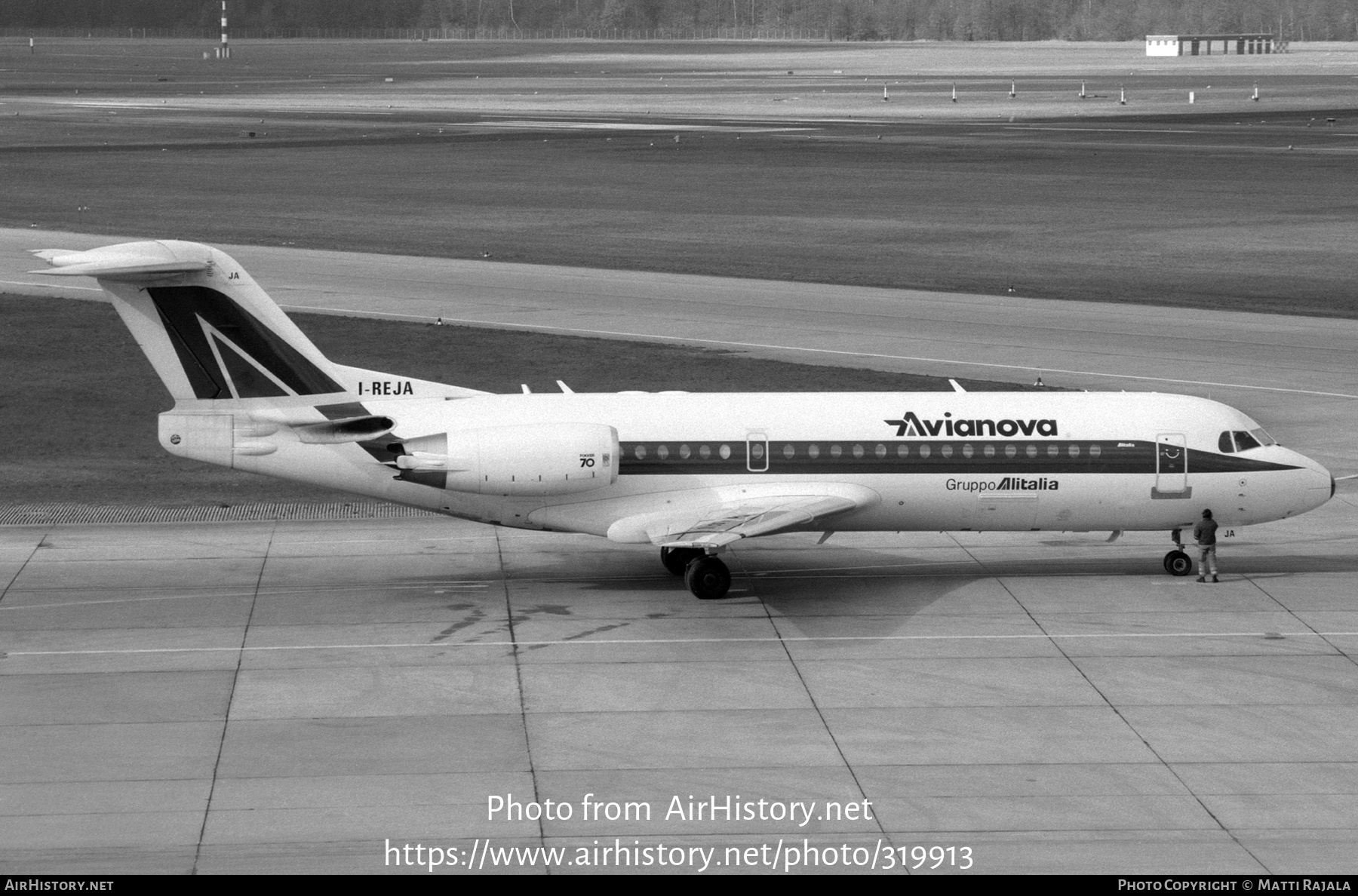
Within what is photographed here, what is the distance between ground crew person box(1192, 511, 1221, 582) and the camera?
30.8m

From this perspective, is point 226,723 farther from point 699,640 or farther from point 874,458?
point 874,458

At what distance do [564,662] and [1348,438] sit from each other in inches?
923

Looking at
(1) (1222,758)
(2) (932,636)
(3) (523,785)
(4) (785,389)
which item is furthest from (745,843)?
(4) (785,389)

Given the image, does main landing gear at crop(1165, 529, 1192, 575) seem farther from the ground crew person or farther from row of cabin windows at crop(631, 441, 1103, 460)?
row of cabin windows at crop(631, 441, 1103, 460)

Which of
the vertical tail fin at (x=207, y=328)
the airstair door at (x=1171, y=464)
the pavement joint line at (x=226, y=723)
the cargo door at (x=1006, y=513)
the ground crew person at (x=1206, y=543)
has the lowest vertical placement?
the pavement joint line at (x=226, y=723)

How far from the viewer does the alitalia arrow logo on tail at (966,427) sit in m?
30.4

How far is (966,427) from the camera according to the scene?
3059 cm

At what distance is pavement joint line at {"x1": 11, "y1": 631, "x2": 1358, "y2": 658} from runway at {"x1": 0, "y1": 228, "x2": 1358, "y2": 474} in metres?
13.1

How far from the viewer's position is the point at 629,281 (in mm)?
63938

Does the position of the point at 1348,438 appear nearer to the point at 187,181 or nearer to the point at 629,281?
the point at 629,281

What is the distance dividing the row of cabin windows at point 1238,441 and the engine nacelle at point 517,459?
10658mm

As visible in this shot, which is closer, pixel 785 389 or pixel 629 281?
pixel 785 389

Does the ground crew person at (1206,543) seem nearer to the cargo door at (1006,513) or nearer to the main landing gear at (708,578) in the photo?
the cargo door at (1006,513)

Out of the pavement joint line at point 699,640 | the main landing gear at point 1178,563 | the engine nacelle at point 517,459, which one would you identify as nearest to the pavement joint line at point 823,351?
the main landing gear at point 1178,563
